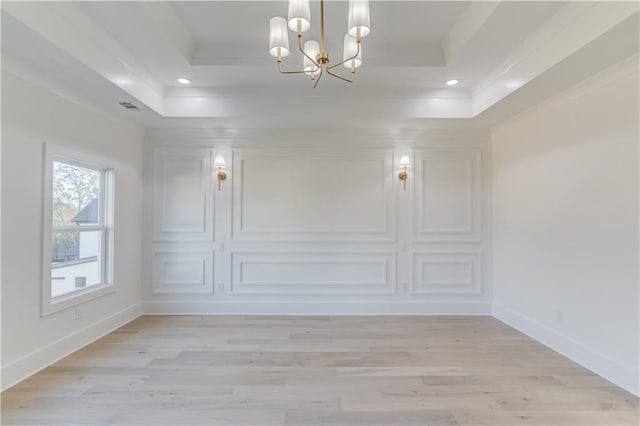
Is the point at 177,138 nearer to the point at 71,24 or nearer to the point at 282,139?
the point at 282,139

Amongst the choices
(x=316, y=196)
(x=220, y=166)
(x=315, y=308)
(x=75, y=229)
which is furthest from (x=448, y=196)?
(x=75, y=229)

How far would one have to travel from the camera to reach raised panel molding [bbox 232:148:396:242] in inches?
168

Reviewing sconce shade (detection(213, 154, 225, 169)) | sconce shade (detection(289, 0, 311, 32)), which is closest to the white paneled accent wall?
sconce shade (detection(213, 154, 225, 169))

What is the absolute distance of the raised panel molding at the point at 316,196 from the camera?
14.0 feet

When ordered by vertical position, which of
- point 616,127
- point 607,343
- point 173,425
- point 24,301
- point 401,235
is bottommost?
point 173,425

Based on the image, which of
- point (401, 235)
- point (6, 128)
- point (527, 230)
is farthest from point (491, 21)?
point (6, 128)

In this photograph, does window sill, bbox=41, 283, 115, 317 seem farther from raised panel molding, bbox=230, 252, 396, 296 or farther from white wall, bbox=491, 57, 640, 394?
white wall, bbox=491, 57, 640, 394

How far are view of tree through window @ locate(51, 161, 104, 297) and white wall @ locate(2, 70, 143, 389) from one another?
25 cm

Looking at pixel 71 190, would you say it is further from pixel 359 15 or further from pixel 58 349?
pixel 359 15

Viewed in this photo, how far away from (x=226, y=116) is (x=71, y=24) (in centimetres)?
160

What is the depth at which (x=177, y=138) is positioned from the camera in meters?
4.23

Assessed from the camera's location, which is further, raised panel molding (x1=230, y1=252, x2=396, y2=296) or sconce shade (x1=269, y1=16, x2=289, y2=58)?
raised panel molding (x1=230, y1=252, x2=396, y2=296)

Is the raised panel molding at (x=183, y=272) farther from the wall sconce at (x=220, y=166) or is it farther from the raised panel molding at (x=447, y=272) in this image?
the raised panel molding at (x=447, y=272)

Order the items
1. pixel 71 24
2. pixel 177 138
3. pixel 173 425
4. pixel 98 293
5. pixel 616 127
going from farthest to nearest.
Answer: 1. pixel 177 138
2. pixel 98 293
3. pixel 616 127
4. pixel 71 24
5. pixel 173 425
